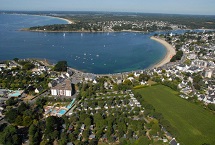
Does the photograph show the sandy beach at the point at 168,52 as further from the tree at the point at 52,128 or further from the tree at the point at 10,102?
the tree at the point at 52,128

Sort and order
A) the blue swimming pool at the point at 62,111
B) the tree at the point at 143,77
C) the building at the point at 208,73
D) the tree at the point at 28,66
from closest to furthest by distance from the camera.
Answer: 1. the blue swimming pool at the point at 62,111
2. the tree at the point at 143,77
3. the building at the point at 208,73
4. the tree at the point at 28,66

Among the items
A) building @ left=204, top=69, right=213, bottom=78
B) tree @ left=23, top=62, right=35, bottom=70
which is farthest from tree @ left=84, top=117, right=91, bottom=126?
building @ left=204, top=69, right=213, bottom=78

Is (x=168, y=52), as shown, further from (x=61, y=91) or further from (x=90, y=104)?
(x=90, y=104)

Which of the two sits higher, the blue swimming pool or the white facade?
the white facade

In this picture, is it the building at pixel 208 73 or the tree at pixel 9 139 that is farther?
the building at pixel 208 73

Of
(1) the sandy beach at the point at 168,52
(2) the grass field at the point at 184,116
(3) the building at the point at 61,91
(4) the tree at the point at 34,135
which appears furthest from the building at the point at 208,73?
(4) the tree at the point at 34,135

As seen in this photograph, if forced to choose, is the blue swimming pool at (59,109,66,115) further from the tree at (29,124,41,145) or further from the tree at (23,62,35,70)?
the tree at (23,62,35,70)

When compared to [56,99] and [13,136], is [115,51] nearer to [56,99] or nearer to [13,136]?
[56,99]

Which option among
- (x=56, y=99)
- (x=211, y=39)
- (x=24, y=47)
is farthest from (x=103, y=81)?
(x=211, y=39)

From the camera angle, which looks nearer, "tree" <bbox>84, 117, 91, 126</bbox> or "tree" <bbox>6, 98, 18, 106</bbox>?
"tree" <bbox>84, 117, 91, 126</bbox>
